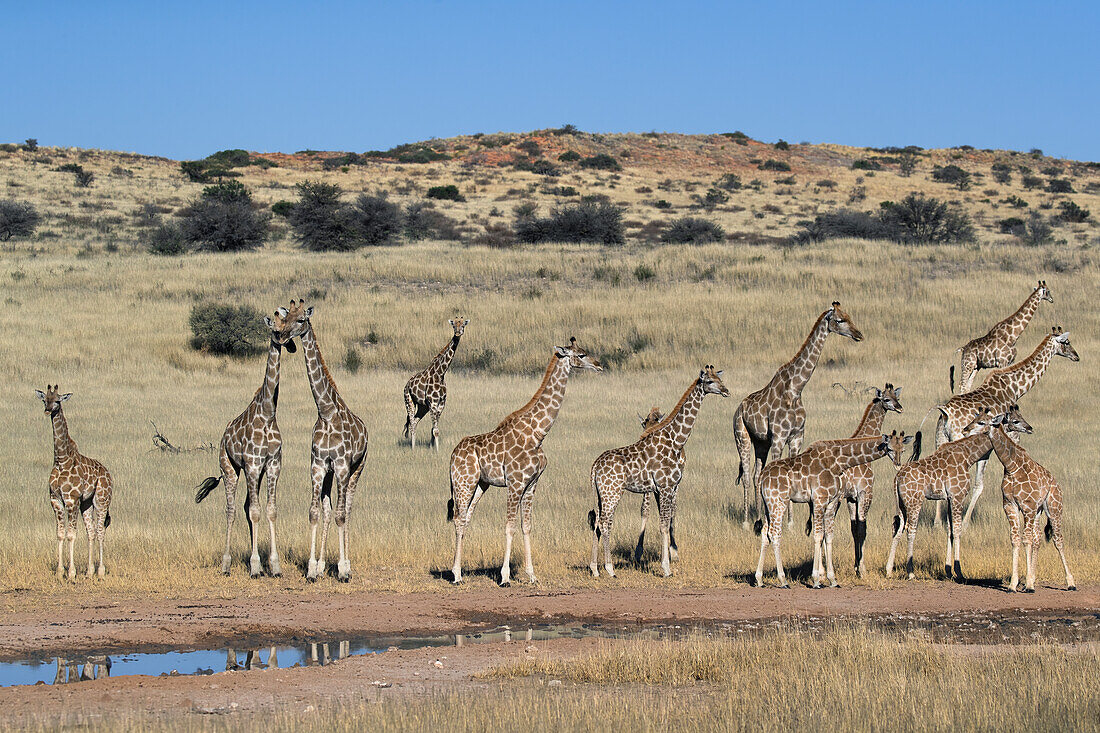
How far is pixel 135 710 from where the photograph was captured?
324 inches

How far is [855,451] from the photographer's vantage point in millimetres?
12898

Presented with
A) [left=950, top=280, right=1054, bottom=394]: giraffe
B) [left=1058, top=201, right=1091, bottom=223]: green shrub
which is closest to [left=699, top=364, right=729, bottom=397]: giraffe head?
[left=950, top=280, right=1054, bottom=394]: giraffe

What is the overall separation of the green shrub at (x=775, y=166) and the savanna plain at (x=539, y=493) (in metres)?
57.6

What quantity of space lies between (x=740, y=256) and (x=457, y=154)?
226 feet

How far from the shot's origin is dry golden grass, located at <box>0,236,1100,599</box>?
14.3 meters

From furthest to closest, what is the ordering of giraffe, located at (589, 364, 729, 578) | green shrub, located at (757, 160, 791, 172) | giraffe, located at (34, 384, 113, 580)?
1. green shrub, located at (757, 160, 791, 172)
2. giraffe, located at (589, 364, 729, 578)
3. giraffe, located at (34, 384, 113, 580)

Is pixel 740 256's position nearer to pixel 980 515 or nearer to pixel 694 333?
pixel 694 333

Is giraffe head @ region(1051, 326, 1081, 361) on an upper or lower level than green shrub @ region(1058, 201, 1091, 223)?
lower

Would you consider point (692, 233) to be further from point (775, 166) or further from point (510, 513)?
point (775, 166)

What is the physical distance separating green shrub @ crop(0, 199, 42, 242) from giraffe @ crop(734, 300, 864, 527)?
46.4 metres

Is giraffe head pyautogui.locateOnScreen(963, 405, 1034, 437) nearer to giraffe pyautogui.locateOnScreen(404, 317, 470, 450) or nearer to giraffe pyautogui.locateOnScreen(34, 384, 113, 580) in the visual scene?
giraffe pyautogui.locateOnScreen(34, 384, 113, 580)

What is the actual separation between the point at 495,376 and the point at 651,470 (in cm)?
1924

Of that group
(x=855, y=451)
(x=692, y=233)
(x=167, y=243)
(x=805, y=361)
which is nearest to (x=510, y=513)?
(x=855, y=451)

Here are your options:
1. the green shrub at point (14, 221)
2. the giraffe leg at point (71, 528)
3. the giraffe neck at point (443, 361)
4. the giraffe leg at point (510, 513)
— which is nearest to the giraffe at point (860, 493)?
the giraffe leg at point (510, 513)
